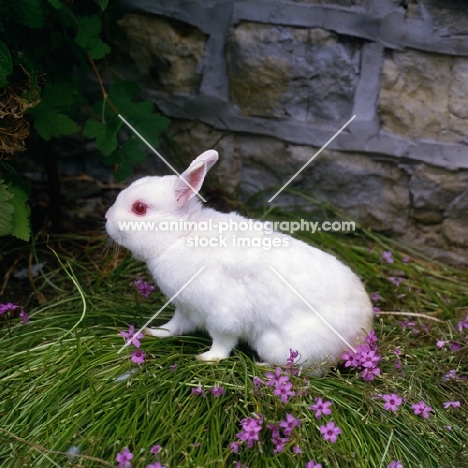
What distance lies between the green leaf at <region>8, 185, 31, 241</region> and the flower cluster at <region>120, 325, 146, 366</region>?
1.79 feet

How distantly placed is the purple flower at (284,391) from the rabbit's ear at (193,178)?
0.68 m

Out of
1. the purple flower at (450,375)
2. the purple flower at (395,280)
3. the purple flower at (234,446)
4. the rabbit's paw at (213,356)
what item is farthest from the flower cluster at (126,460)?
the purple flower at (395,280)

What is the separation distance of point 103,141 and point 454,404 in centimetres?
168

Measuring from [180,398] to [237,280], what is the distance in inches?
16.7

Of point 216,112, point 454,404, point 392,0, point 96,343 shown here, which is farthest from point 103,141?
point 454,404

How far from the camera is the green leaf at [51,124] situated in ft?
8.88

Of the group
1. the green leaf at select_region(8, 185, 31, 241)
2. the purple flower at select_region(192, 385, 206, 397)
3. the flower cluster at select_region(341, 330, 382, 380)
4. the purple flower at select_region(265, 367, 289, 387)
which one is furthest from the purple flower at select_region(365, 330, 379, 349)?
the green leaf at select_region(8, 185, 31, 241)

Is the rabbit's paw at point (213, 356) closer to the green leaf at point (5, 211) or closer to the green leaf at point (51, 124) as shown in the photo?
the green leaf at point (5, 211)

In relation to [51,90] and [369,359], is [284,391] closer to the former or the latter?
[369,359]

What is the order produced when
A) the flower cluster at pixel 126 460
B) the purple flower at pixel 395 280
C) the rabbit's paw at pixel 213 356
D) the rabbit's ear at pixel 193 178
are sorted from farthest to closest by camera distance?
the purple flower at pixel 395 280 < the rabbit's paw at pixel 213 356 < the rabbit's ear at pixel 193 178 < the flower cluster at pixel 126 460

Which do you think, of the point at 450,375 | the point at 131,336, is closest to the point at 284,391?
the point at 131,336

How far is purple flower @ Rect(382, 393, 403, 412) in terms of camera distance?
216 cm

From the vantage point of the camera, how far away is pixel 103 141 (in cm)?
282

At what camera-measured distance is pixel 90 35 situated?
2777 mm
